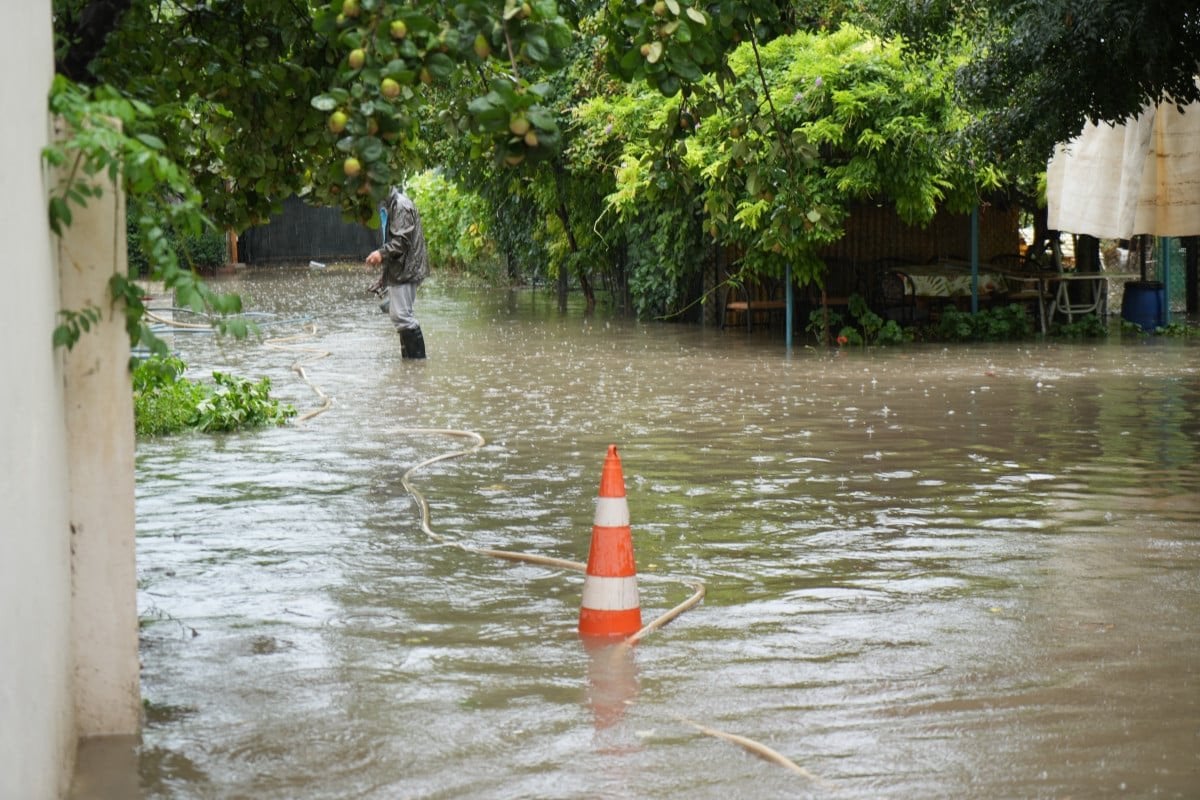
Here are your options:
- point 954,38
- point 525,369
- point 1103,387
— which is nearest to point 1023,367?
point 1103,387

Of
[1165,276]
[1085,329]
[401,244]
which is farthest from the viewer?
[1165,276]

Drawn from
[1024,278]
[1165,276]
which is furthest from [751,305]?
[1165,276]

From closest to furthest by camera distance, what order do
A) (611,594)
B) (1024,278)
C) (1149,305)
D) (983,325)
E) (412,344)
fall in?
(611,594)
(412,344)
(983,325)
(1024,278)
(1149,305)

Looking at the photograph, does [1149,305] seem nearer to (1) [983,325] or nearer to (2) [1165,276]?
(2) [1165,276]

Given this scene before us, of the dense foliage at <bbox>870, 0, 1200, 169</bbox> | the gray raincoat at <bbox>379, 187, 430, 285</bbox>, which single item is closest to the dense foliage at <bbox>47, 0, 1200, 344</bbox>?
the dense foliage at <bbox>870, 0, 1200, 169</bbox>

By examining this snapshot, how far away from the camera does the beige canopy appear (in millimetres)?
15930

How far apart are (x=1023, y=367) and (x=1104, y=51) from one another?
5.93m

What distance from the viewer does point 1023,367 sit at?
1620cm

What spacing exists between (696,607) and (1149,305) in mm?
15937

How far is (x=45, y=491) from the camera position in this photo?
160 inches

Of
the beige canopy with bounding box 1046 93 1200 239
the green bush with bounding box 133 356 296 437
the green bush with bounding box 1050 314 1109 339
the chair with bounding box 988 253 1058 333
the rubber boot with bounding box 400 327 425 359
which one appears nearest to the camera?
the green bush with bounding box 133 356 296 437

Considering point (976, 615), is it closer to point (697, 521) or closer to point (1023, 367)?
point (697, 521)

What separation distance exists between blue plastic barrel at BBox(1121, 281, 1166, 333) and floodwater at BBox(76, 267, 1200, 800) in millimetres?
7702

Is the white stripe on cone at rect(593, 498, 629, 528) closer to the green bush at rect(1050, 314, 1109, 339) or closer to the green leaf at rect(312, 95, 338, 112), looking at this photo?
the green leaf at rect(312, 95, 338, 112)
